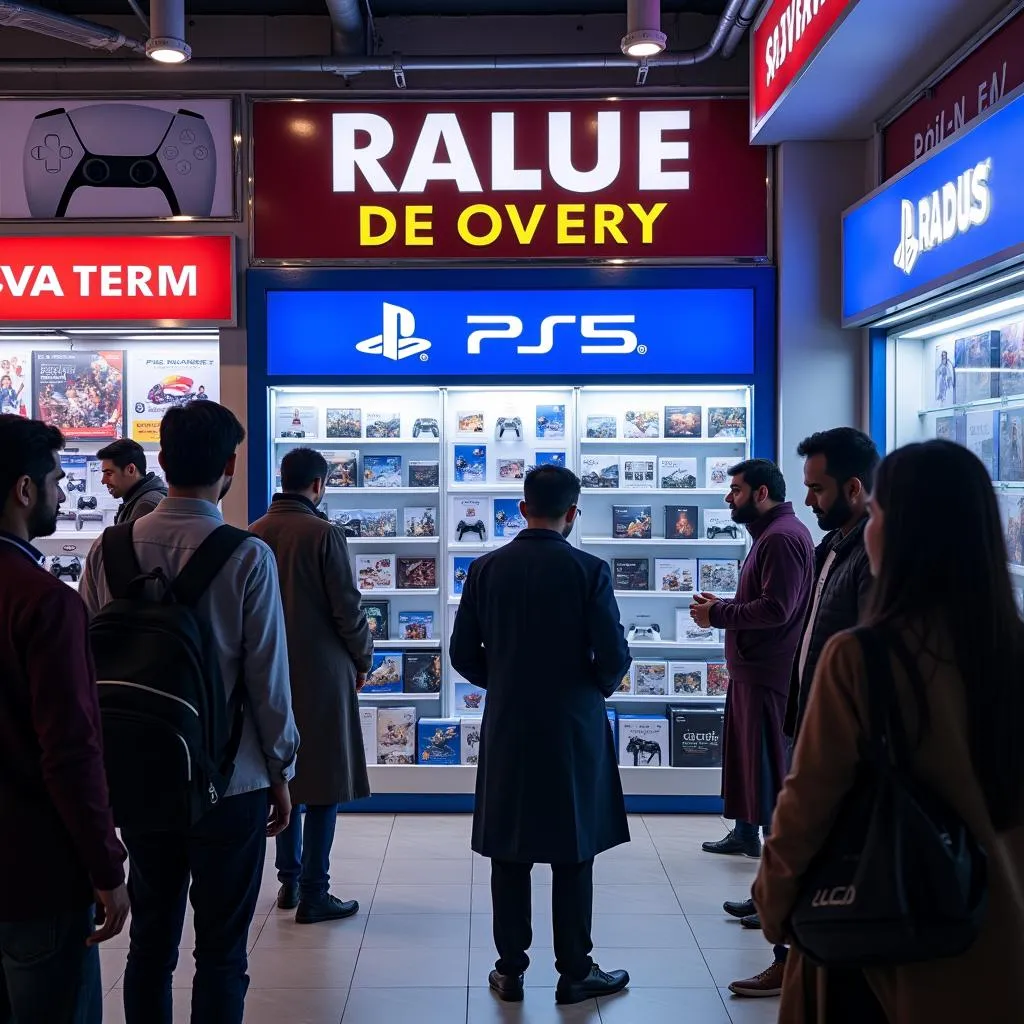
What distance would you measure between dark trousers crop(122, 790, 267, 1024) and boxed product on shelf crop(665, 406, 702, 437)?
3.78 metres

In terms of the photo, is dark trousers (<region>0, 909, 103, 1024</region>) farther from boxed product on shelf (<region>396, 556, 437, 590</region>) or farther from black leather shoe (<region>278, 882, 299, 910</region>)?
boxed product on shelf (<region>396, 556, 437, 590</region>)

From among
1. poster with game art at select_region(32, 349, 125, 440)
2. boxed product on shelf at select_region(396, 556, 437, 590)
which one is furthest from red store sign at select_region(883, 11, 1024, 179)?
poster with game art at select_region(32, 349, 125, 440)

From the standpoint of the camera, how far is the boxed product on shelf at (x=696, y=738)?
589 cm

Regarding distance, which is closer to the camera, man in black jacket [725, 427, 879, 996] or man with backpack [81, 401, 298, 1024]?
man with backpack [81, 401, 298, 1024]

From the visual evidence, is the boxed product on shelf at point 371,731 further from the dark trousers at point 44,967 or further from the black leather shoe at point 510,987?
the dark trousers at point 44,967

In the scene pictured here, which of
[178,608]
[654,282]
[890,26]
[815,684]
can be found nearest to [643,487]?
[654,282]

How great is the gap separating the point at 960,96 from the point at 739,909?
347 centimetres

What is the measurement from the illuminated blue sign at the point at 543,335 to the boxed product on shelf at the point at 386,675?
1584mm

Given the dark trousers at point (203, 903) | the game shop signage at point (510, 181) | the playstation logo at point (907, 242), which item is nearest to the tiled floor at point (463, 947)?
the dark trousers at point (203, 903)

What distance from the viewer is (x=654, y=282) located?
5840 millimetres

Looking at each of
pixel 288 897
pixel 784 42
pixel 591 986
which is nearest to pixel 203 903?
pixel 591 986

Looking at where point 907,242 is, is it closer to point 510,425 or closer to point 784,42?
point 784,42

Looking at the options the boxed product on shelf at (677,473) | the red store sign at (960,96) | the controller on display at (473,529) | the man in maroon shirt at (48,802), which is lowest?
the man in maroon shirt at (48,802)

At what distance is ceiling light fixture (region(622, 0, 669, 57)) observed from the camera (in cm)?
485
